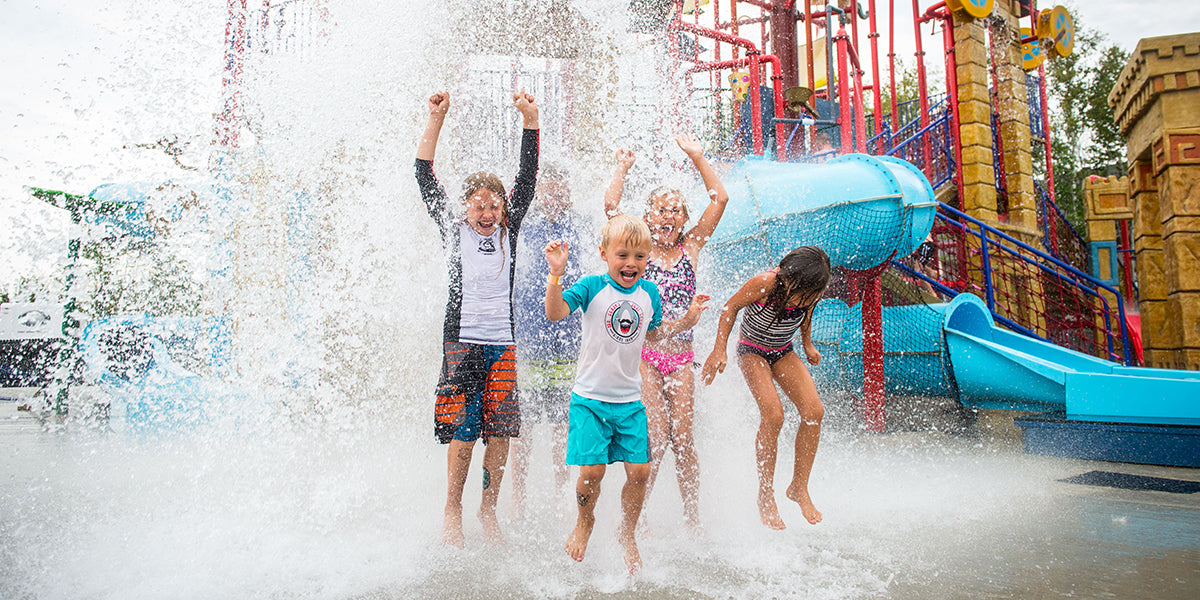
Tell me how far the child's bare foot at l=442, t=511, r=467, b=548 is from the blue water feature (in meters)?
2.70

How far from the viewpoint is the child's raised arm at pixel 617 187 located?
3.13m

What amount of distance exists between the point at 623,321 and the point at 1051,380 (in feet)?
12.6

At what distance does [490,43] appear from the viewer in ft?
18.2

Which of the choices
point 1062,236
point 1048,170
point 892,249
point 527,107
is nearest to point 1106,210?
point 1062,236

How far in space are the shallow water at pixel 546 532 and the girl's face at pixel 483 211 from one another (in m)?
1.27

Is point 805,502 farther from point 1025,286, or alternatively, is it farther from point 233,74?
point 1025,286

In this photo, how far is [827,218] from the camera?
4.87m

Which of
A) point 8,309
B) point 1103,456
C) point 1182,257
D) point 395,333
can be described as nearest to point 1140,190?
point 1182,257

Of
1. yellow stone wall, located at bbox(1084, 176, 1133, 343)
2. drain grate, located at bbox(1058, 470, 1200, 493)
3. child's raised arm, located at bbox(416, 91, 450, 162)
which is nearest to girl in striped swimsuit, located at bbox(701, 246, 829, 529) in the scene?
child's raised arm, located at bbox(416, 91, 450, 162)

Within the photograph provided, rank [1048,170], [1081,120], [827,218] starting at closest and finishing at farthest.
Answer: [827,218], [1048,170], [1081,120]

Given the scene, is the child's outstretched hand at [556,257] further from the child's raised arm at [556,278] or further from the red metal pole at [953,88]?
the red metal pole at [953,88]

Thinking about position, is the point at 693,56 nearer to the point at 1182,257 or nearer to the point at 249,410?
the point at 1182,257

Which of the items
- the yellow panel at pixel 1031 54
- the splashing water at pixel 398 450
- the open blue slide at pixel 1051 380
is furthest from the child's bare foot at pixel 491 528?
the yellow panel at pixel 1031 54

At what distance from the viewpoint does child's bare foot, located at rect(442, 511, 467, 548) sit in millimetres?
→ 2717
